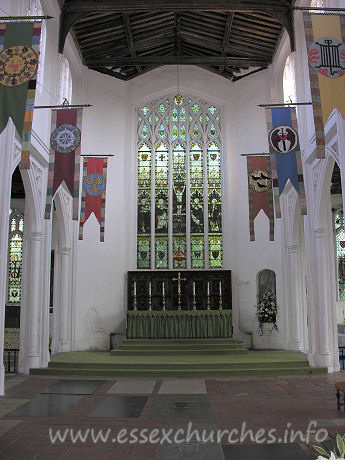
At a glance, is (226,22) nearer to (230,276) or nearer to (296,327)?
(230,276)

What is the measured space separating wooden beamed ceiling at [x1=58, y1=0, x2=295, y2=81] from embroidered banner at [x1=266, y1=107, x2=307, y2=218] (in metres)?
3.43

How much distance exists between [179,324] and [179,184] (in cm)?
497

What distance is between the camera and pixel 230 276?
1469 centimetres

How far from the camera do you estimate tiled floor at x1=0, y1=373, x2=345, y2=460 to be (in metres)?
4.83

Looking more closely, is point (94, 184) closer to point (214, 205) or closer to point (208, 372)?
point (214, 205)

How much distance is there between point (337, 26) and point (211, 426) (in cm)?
586

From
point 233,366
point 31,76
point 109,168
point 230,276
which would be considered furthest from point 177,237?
point 31,76

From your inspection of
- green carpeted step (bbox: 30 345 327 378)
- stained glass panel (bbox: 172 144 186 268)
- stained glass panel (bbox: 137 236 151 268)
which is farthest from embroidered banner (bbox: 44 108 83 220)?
stained glass panel (bbox: 172 144 186 268)

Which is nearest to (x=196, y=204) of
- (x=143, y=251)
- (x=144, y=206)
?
(x=144, y=206)

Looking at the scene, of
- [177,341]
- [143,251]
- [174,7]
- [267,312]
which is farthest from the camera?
[143,251]

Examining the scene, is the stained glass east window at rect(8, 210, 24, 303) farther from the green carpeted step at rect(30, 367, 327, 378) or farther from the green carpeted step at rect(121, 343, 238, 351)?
the green carpeted step at rect(30, 367, 327, 378)

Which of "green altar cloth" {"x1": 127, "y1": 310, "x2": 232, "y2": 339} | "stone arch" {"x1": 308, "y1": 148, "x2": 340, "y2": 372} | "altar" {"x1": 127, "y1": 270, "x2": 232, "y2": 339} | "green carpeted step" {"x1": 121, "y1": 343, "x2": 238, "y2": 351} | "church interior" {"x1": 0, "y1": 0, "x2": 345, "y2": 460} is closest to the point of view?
"church interior" {"x1": 0, "y1": 0, "x2": 345, "y2": 460}

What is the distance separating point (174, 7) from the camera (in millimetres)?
11773

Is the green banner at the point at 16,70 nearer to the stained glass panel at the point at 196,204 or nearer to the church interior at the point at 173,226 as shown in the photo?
the church interior at the point at 173,226
